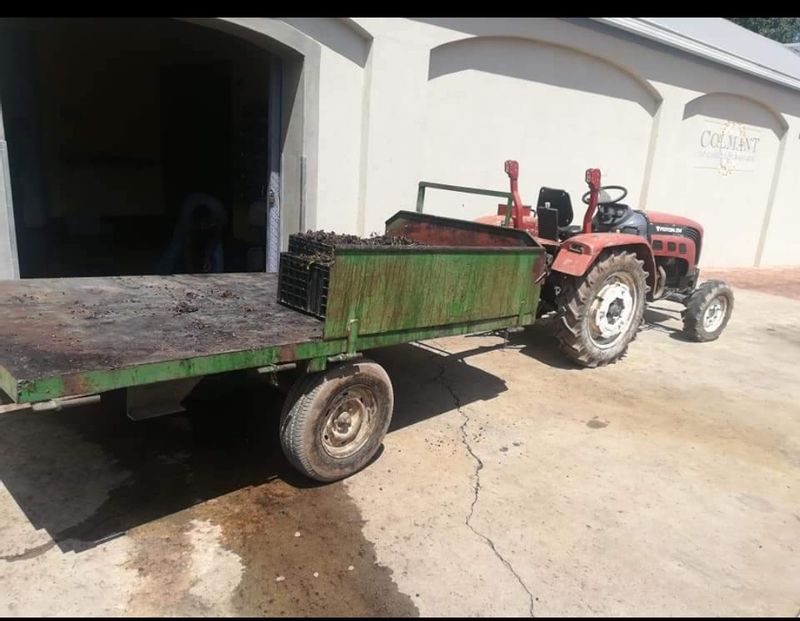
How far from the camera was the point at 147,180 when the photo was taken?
505 inches

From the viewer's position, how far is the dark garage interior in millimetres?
8602

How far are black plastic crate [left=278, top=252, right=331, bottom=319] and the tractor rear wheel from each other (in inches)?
106

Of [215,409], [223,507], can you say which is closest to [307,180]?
[215,409]

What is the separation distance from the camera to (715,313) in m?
7.51

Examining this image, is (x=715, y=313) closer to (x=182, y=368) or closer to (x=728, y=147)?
(x=182, y=368)

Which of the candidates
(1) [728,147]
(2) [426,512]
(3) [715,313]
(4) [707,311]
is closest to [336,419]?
(2) [426,512]

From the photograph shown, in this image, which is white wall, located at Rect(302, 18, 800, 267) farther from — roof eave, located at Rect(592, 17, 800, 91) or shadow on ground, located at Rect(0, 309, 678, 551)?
shadow on ground, located at Rect(0, 309, 678, 551)

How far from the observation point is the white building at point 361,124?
22.5ft

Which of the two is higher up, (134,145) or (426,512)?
(134,145)

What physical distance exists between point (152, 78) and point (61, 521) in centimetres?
1124

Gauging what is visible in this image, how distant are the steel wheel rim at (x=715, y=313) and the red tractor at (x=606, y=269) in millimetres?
20

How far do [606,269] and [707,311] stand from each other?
240 cm

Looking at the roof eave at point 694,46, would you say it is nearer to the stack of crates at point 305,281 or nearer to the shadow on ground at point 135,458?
the stack of crates at point 305,281

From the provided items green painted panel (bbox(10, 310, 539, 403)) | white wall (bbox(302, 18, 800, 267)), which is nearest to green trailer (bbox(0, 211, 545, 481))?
green painted panel (bbox(10, 310, 539, 403))
